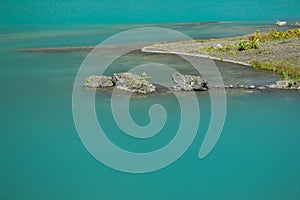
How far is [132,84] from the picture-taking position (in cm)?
2447

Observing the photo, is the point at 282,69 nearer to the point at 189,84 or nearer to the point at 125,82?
the point at 189,84

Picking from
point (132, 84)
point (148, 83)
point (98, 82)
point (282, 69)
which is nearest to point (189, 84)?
point (148, 83)

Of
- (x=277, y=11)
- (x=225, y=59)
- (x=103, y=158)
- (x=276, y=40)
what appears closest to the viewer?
(x=103, y=158)

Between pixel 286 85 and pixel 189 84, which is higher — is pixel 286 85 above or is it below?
below

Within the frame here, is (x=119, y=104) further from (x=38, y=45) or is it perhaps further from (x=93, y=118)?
(x=38, y=45)

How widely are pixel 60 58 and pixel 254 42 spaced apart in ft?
47.0

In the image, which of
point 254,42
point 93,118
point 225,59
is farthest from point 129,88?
point 254,42

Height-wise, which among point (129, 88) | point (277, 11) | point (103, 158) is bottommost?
point (103, 158)

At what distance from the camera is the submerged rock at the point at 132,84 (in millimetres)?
24203

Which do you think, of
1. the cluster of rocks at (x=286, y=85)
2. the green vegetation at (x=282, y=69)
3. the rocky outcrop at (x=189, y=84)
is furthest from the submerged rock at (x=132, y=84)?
the green vegetation at (x=282, y=69)

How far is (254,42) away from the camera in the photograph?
110ft

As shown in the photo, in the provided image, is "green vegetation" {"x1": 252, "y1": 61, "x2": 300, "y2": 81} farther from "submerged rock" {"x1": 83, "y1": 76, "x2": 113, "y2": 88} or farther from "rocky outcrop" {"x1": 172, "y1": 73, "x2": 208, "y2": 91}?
"submerged rock" {"x1": 83, "y1": 76, "x2": 113, "y2": 88}

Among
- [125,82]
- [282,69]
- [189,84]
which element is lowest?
[189,84]

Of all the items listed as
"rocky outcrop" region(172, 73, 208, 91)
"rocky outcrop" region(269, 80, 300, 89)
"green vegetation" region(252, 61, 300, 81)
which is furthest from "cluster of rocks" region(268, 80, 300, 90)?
"rocky outcrop" region(172, 73, 208, 91)
